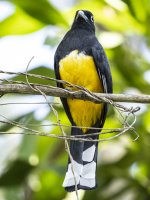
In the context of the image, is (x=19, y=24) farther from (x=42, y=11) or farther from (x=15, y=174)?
(x=15, y=174)

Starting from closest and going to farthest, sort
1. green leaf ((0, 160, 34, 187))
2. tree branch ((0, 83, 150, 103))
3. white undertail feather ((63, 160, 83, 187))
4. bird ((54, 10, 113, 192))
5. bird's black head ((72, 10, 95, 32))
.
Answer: tree branch ((0, 83, 150, 103))
white undertail feather ((63, 160, 83, 187))
bird ((54, 10, 113, 192))
bird's black head ((72, 10, 95, 32))
green leaf ((0, 160, 34, 187))

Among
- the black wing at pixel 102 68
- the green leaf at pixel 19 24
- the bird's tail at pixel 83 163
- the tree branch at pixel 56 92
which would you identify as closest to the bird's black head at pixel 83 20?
the black wing at pixel 102 68

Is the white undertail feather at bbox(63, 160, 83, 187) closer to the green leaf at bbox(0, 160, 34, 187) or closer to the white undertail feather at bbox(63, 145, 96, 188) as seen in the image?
the white undertail feather at bbox(63, 145, 96, 188)

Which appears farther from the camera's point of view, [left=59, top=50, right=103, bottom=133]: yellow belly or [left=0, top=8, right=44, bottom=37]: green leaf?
[left=0, top=8, right=44, bottom=37]: green leaf

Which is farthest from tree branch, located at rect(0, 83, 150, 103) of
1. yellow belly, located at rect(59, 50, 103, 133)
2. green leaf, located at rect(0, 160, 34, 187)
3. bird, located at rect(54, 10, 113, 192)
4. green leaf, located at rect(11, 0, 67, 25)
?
green leaf, located at rect(11, 0, 67, 25)

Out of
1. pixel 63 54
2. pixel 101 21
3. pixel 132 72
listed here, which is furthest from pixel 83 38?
pixel 101 21

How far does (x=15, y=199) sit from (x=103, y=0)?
187 centimetres

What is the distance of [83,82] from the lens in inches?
152

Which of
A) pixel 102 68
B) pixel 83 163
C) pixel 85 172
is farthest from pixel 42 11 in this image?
pixel 85 172

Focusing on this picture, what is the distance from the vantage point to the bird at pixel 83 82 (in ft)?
12.6

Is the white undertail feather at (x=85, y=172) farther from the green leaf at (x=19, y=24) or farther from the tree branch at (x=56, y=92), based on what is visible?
the green leaf at (x=19, y=24)

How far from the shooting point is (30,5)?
4828 mm

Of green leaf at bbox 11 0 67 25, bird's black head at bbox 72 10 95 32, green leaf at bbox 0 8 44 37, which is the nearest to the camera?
bird's black head at bbox 72 10 95 32

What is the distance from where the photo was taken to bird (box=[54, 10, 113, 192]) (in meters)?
3.83
